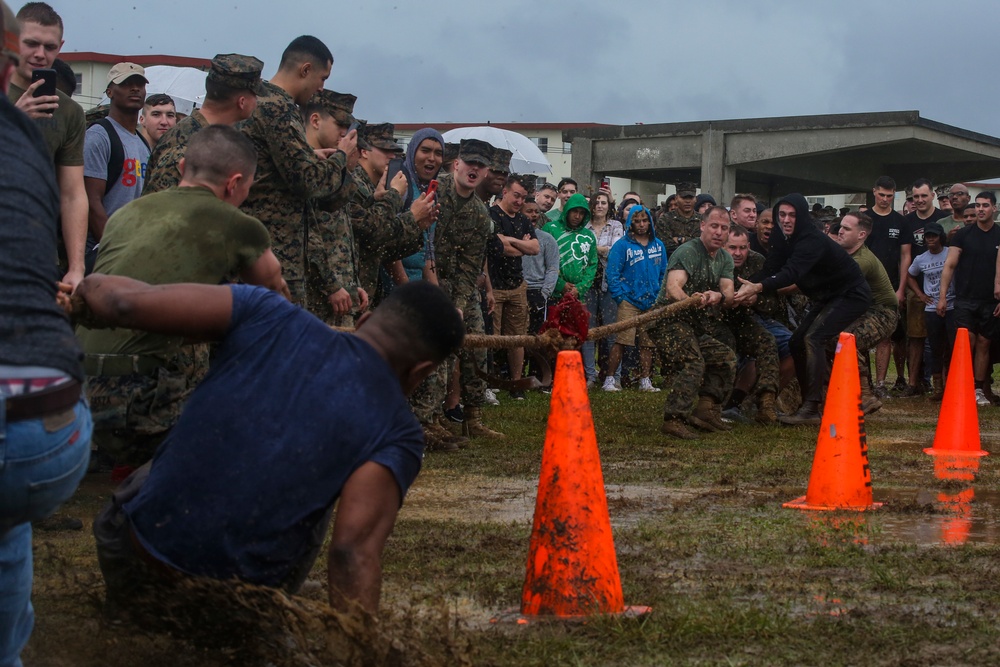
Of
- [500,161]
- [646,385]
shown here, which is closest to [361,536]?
[500,161]

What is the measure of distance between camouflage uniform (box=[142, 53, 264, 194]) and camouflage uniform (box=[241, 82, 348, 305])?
24cm

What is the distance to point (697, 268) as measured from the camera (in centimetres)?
1077

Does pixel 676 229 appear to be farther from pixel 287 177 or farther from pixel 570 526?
pixel 570 526

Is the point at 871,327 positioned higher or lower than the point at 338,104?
lower

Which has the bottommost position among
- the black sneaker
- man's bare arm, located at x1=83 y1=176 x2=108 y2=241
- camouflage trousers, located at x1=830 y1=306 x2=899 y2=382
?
the black sneaker

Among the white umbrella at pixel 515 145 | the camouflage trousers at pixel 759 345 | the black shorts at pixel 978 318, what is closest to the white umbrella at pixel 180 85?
the white umbrella at pixel 515 145

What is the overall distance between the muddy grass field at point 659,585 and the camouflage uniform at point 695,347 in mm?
2041

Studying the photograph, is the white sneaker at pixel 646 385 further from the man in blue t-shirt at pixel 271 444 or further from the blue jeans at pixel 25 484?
the blue jeans at pixel 25 484

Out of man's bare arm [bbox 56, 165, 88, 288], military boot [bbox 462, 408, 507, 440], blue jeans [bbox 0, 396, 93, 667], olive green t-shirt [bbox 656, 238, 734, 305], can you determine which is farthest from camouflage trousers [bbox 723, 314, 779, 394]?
blue jeans [bbox 0, 396, 93, 667]

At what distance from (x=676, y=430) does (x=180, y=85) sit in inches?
292

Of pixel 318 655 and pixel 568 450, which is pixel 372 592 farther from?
pixel 568 450

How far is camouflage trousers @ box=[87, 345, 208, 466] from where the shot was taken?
16.0ft

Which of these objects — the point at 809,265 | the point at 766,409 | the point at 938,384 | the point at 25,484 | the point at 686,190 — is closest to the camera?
the point at 25,484

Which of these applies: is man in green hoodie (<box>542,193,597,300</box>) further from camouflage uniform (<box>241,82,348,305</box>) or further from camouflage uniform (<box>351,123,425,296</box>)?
camouflage uniform (<box>241,82,348,305</box>)
